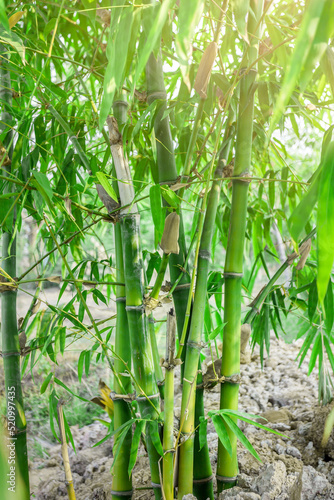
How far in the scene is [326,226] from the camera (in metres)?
0.35

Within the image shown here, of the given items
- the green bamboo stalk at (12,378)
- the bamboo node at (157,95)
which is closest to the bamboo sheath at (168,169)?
the bamboo node at (157,95)

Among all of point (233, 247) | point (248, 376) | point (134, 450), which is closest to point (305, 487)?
point (134, 450)

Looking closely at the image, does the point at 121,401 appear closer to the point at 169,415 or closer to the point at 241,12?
the point at 169,415

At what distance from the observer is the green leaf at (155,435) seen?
24.5 inches

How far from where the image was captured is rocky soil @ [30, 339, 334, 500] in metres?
0.70

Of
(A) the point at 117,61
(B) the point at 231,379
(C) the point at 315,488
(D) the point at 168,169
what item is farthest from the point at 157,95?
(C) the point at 315,488

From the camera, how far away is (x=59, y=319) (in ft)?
2.51

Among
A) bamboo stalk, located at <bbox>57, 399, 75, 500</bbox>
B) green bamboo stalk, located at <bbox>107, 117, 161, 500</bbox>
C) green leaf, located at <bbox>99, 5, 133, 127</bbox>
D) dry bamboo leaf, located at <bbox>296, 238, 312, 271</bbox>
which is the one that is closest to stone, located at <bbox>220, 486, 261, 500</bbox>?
green bamboo stalk, located at <bbox>107, 117, 161, 500</bbox>

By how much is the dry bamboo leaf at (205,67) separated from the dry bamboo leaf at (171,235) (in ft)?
0.55

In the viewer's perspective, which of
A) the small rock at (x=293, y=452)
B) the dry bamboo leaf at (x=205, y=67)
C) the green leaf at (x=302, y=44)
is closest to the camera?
the green leaf at (x=302, y=44)

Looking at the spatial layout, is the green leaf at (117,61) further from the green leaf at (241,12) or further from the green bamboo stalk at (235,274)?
the green bamboo stalk at (235,274)

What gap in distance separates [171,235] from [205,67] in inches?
8.7

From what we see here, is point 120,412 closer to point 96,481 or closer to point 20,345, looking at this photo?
point 20,345

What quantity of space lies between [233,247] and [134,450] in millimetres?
340
